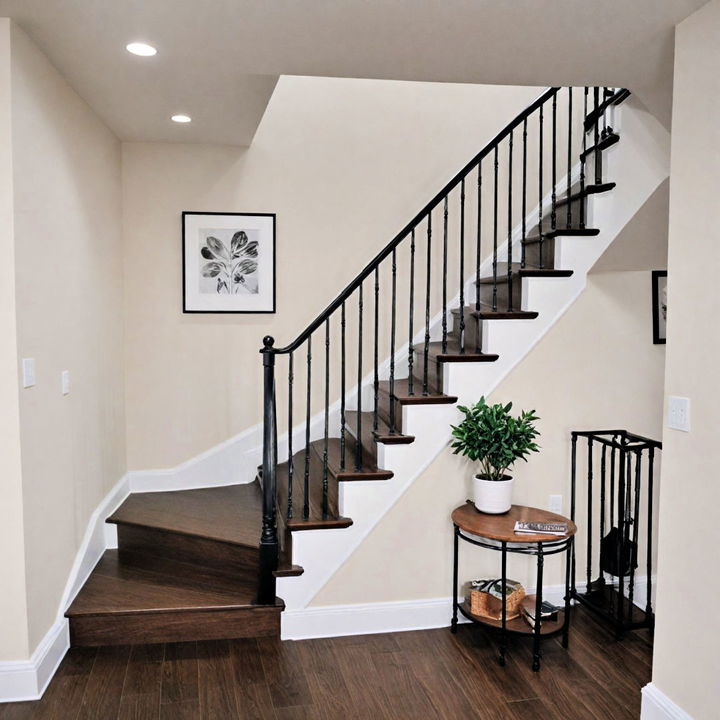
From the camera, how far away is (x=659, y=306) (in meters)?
3.91

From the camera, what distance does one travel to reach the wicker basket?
3.38 m

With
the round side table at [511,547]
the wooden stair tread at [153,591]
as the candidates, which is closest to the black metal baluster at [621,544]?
the round side table at [511,547]

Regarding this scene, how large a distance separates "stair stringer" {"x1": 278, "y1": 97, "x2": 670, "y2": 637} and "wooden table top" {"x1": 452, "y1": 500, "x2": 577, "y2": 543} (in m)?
0.32

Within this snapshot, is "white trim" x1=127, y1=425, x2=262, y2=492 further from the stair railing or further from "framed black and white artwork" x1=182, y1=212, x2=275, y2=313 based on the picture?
"framed black and white artwork" x1=182, y1=212, x2=275, y2=313

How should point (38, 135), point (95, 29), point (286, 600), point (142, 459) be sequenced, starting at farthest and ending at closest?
point (142, 459) < point (286, 600) < point (38, 135) < point (95, 29)

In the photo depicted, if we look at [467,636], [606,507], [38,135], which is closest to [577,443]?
[606,507]

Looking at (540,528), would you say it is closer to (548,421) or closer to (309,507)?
(548,421)

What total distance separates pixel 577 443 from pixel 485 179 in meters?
2.02

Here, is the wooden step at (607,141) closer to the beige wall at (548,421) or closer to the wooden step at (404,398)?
the beige wall at (548,421)

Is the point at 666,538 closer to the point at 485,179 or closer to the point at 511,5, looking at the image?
the point at 511,5

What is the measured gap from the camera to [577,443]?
381 centimetres

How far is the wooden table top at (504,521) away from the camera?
3135 mm

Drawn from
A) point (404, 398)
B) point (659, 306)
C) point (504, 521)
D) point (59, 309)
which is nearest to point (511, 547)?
point (504, 521)

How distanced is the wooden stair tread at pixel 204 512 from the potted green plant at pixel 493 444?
1173 mm
